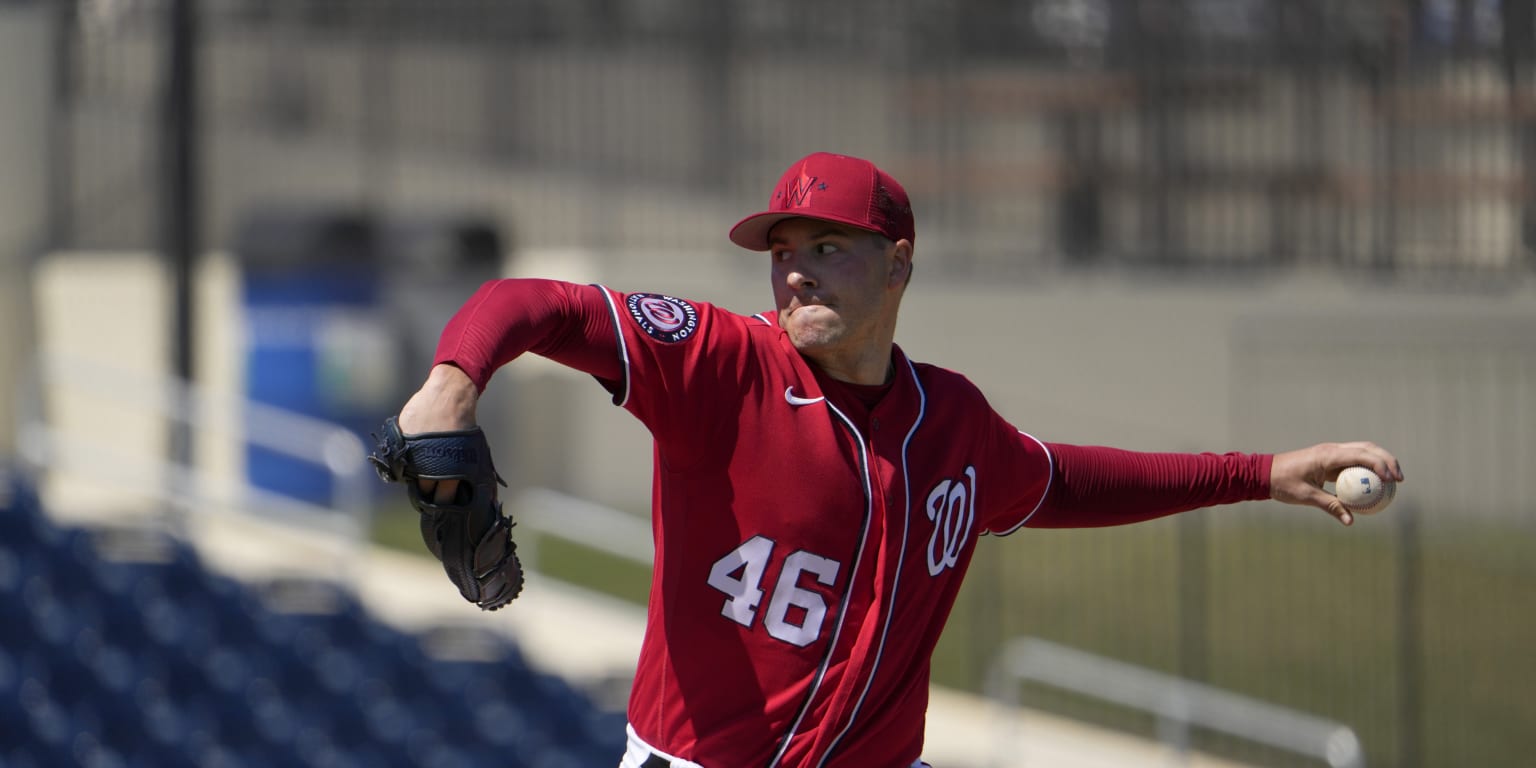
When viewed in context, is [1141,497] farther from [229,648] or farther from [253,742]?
[229,648]

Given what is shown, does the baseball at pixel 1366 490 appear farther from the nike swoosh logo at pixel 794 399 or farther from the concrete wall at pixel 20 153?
the concrete wall at pixel 20 153

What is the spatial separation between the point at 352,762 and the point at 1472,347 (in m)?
9.42

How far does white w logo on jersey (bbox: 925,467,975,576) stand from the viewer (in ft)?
10.3

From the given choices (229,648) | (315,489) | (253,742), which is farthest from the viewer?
(315,489)

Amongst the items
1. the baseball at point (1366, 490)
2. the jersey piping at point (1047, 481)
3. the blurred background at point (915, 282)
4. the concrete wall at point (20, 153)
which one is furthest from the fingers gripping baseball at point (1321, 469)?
the concrete wall at point (20, 153)

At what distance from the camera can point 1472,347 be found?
13.2 metres

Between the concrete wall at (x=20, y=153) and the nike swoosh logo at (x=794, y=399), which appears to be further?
the concrete wall at (x=20, y=153)

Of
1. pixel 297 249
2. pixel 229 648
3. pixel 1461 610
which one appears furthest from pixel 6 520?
pixel 1461 610

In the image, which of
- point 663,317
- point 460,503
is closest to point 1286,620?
point 663,317

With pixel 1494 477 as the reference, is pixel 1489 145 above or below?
above

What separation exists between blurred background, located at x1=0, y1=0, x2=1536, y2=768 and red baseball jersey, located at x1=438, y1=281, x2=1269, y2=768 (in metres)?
4.98

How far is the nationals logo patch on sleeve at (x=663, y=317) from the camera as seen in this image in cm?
284

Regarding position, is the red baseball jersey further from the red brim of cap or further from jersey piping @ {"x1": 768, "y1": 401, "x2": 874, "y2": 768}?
the red brim of cap

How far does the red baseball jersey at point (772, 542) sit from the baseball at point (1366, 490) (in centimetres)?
80
